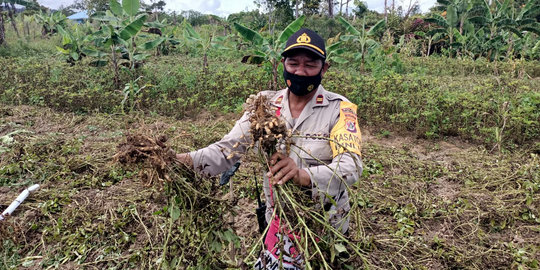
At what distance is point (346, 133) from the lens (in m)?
1.55

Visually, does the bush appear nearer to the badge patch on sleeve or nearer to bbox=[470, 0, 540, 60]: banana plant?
the badge patch on sleeve

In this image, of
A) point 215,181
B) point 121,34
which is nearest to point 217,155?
point 215,181

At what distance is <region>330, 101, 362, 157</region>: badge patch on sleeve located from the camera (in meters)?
1.50

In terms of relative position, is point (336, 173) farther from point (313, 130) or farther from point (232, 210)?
point (232, 210)

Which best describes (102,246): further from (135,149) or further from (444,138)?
(444,138)

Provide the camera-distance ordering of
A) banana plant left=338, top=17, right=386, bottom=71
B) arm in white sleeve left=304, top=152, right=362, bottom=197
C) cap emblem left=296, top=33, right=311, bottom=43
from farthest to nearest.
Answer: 1. banana plant left=338, top=17, right=386, bottom=71
2. cap emblem left=296, top=33, right=311, bottom=43
3. arm in white sleeve left=304, top=152, right=362, bottom=197

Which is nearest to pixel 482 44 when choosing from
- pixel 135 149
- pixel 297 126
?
pixel 297 126

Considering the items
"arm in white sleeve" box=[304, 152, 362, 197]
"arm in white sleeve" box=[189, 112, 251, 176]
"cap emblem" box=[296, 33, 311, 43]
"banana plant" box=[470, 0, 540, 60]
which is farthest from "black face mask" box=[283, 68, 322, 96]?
"banana plant" box=[470, 0, 540, 60]

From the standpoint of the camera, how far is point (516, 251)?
8.29 feet

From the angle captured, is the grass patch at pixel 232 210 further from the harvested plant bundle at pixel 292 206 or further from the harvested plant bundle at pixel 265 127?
the harvested plant bundle at pixel 265 127

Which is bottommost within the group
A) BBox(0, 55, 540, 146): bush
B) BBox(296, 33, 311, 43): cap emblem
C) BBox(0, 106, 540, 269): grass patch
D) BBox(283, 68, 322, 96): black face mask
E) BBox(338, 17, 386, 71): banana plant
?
BBox(0, 106, 540, 269): grass patch

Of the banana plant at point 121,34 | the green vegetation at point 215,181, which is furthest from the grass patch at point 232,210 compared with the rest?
the banana plant at point 121,34

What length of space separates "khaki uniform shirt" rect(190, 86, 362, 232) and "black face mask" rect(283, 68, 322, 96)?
55 mm

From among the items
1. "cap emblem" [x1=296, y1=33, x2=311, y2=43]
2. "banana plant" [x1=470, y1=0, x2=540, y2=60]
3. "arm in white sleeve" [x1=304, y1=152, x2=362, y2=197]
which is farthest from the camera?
"banana plant" [x1=470, y1=0, x2=540, y2=60]
